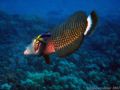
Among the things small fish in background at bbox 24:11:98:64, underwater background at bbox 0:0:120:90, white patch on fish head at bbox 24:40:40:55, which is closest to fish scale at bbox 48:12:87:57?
small fish in background at bbox 24:11:98:64

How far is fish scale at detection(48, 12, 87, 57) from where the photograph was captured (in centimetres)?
67

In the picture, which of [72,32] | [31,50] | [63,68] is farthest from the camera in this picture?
[63,68]

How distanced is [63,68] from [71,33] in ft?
21.3

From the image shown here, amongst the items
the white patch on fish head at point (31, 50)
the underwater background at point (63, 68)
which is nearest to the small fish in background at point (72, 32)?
the white patch on fish head at point (31, 50)

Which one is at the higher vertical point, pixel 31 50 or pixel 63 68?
pixel 63 68

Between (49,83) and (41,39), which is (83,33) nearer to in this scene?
(41,39)

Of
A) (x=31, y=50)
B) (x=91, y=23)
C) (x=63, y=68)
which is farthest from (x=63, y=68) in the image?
(x=91, y=23)

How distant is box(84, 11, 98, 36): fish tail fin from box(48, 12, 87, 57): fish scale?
1 centimetres

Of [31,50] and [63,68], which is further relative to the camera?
[63,68]

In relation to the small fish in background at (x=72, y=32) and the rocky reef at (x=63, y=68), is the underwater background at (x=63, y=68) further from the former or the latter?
the small fish in background at (x=72, y=32)

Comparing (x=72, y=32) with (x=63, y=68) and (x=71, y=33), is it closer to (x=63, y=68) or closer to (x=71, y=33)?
(x=71, y=33)

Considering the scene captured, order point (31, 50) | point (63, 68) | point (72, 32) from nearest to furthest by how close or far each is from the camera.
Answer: point (72, 32), point (31, 50), point (63, 68)

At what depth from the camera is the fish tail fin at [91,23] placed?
2.24ft

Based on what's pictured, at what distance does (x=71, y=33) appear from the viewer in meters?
0.67
